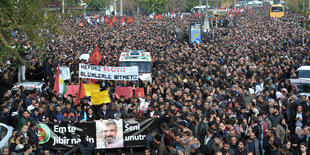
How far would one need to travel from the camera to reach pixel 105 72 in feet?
50.9

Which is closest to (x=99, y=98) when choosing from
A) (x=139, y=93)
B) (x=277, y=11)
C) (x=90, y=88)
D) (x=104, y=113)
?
(x=104, y=113)

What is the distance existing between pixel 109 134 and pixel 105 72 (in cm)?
366

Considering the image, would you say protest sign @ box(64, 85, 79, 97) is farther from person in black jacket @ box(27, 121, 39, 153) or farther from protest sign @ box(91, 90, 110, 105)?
person in black jacket @ box(27, 121, 39, 153)

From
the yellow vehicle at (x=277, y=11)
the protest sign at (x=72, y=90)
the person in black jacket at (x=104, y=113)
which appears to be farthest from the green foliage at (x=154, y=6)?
the person in black jacket at (x=104, y=113)

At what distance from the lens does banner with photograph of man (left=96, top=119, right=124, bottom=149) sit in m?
12.1

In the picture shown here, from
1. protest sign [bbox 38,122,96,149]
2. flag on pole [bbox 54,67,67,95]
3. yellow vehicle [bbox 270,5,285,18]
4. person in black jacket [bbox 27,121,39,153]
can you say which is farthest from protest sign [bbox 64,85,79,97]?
yellow vehicle [bbox 270,5,285,18]

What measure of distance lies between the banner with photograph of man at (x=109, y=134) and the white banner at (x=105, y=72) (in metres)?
3.21

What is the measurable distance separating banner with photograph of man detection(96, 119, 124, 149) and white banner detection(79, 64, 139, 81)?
321 centimetres

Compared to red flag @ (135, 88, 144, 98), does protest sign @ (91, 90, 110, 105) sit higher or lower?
higher

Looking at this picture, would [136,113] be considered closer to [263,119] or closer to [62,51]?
[263,119]

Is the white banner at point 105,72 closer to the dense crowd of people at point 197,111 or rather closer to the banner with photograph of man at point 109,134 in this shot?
the dense crowd of people at point 197,111

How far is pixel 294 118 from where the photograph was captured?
13.0 m

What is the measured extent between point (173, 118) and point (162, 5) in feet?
280

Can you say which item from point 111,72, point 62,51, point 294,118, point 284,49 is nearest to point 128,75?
point 111,72
